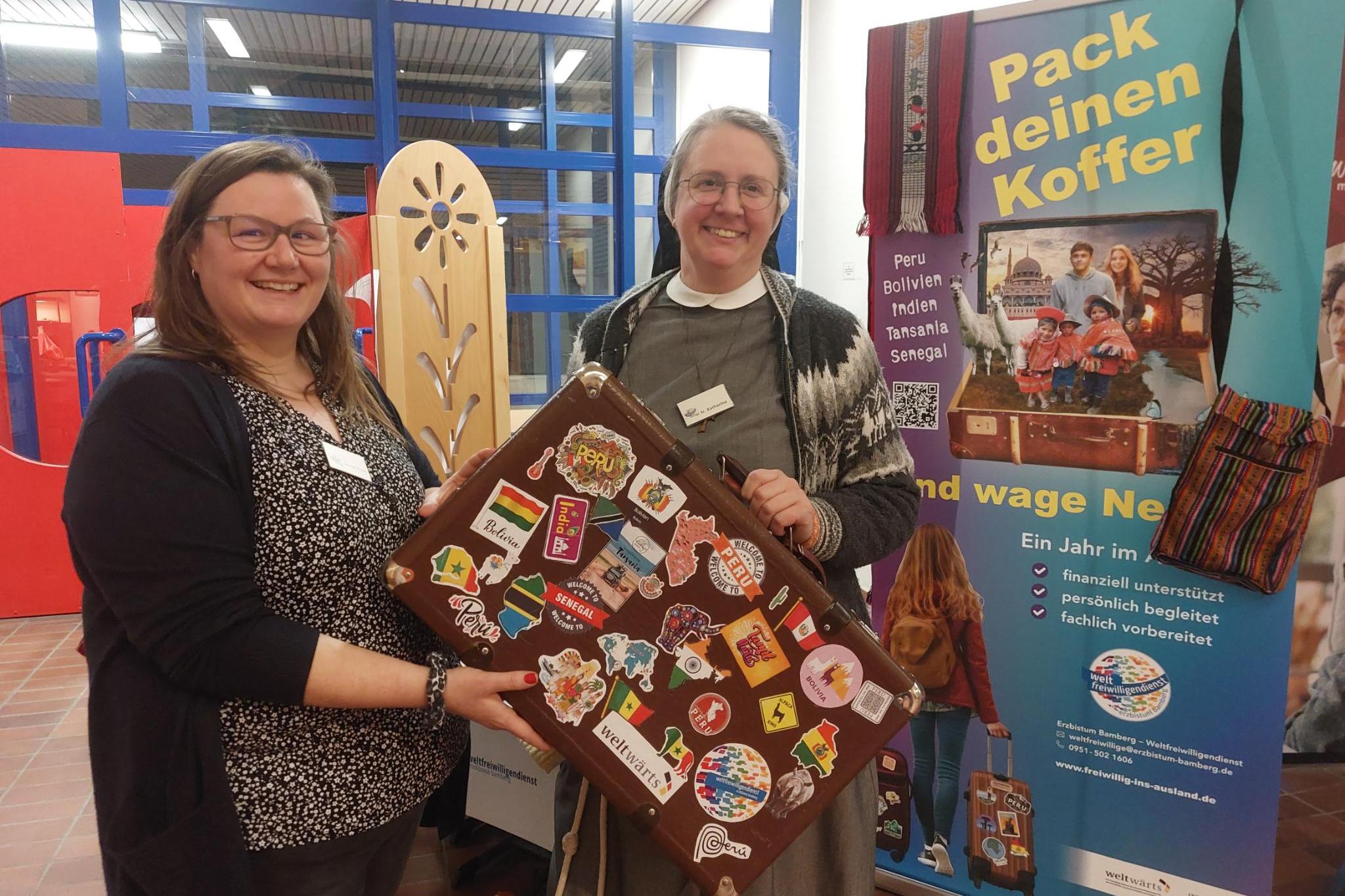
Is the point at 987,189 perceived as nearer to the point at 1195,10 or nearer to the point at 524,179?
the point at 1195,10

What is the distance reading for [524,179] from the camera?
16.3 ft

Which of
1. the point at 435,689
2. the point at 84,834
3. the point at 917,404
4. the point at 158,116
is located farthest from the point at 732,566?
the point at 158,116

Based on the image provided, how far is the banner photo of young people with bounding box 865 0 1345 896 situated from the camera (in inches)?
73.3

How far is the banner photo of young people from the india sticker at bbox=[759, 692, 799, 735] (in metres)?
1.31

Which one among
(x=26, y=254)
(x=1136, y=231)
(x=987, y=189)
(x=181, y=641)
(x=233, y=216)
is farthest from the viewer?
(x=26, y=254)

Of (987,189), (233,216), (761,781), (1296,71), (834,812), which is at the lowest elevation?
(834,812)

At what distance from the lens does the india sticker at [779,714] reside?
1.15m

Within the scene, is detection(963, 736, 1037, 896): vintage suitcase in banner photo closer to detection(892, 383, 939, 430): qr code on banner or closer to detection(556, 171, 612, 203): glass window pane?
detection(892, 383, 939, 430): qr code on banner

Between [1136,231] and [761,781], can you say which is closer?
[761,781]

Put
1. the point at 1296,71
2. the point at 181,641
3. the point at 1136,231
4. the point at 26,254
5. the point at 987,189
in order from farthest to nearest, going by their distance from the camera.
→ the point at 26,254, the point at 987,189, the point at 1136,231, the point at 1296,71, the point at 181,641

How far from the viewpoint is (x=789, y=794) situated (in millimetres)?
1140

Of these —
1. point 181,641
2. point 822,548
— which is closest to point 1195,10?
point 822,548

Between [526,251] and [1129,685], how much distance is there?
13.7 feet

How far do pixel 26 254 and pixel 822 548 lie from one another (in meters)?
4.83
